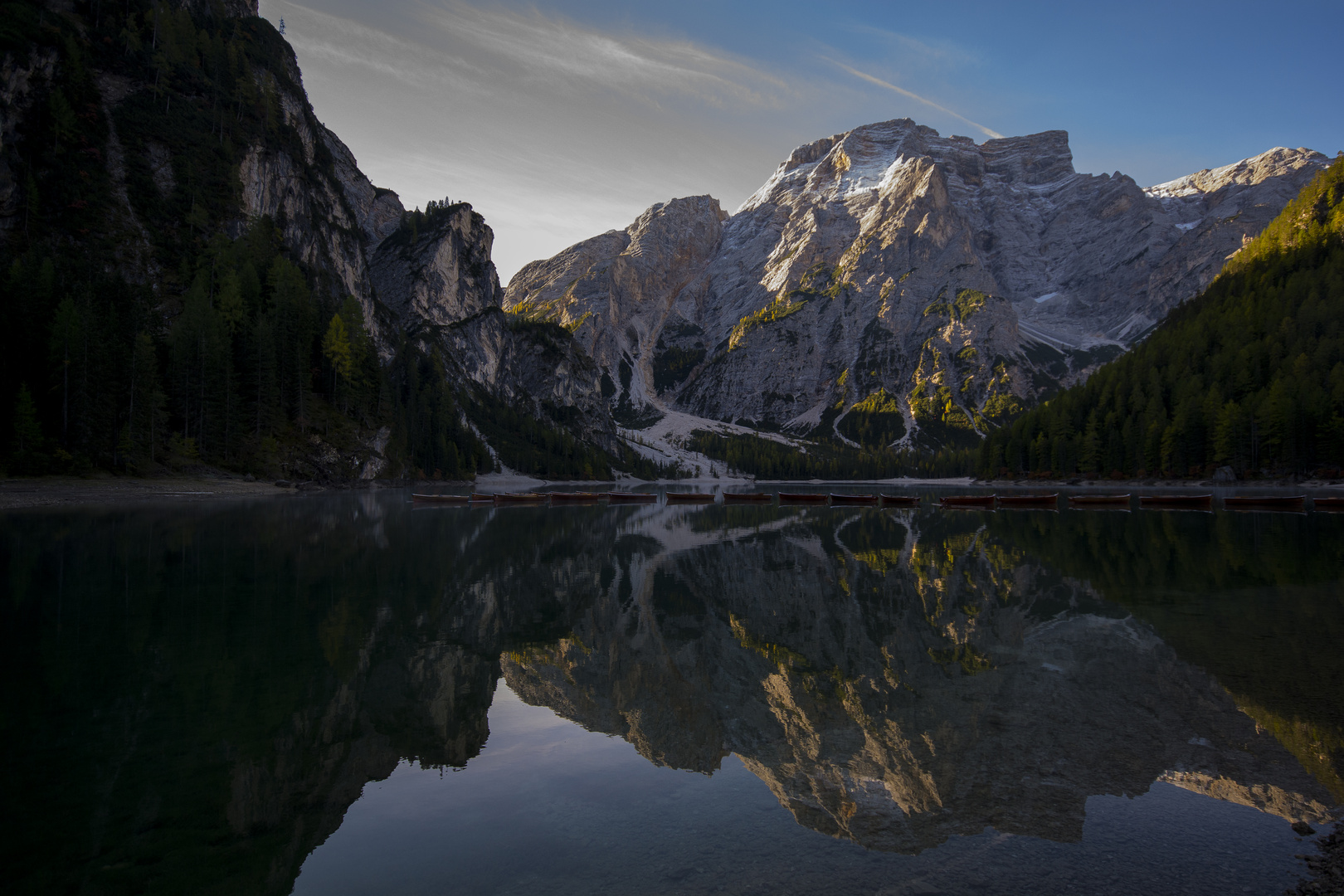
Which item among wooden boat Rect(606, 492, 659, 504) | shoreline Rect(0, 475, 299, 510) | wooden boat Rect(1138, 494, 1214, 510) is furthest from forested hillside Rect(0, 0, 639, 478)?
wooden boat Rect(1138, 494, 1214, 510)

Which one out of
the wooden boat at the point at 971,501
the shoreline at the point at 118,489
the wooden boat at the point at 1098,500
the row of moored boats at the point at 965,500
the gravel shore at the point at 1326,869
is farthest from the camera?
the wooden boat at the point at 971,501

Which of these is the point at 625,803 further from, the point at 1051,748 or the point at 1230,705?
the point at 1230,705

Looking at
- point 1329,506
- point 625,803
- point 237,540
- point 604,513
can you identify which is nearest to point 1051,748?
point 625,803

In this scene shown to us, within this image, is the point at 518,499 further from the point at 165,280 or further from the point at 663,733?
the point at 663,733

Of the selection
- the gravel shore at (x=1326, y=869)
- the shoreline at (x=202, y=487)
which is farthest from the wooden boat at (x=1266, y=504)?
the gravel shore at (x=1326, y=869)

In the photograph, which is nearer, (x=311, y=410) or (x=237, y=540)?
(x=237, y=540)

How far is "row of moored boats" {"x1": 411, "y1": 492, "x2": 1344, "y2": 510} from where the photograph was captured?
216 feet

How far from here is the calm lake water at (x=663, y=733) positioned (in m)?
7.30

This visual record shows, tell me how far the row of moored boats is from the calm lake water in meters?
51.8

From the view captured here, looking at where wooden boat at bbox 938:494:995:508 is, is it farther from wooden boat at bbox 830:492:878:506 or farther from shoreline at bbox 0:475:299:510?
shoreline at bbox 0:475:299:510

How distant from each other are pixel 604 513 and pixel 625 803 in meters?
58.4

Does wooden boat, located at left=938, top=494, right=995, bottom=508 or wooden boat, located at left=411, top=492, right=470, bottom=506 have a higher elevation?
wooden boat, located at left=938, top=494, right=995, bottom=508

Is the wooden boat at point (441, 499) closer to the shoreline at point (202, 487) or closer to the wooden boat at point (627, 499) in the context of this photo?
the shoreline at point (202, 487)

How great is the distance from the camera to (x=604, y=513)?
67062mm
